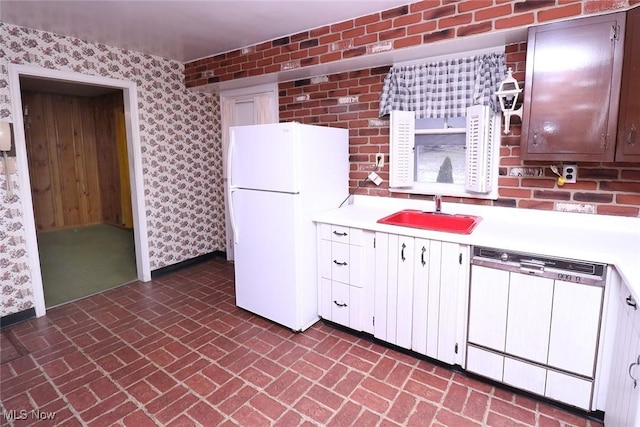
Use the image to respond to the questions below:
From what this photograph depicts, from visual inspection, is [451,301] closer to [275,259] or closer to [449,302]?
[449,302]

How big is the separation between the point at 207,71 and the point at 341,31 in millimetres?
1731

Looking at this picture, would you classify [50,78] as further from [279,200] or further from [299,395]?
[299,395]

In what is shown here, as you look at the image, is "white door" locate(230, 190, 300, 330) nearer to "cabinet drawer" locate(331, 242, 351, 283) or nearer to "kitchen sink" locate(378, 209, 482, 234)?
"cabinet drawer" locate(331, 242, 351, 283)

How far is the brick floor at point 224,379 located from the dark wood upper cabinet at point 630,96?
1468 millimetres

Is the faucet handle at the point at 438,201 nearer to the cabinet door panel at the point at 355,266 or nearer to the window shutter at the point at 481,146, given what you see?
the window shutter at the point at 481,146

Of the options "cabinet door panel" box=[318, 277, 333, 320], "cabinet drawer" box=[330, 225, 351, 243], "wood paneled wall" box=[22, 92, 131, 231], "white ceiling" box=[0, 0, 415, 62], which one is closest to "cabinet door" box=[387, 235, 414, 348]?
"cabinet drawer" box=[330, 225, 351, 243]

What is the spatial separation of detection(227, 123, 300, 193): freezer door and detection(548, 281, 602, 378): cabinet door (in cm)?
176

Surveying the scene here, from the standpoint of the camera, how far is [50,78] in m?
3.02

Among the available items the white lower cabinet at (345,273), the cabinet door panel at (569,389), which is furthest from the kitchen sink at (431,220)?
the cabinet door panel at (569,389)

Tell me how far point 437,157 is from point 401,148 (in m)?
0.32

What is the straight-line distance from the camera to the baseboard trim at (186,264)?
3.95m

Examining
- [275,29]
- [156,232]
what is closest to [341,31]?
[275,29]

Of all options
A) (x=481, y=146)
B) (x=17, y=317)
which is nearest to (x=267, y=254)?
(x=481, y=146)

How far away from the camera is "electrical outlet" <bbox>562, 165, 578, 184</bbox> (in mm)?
2213
